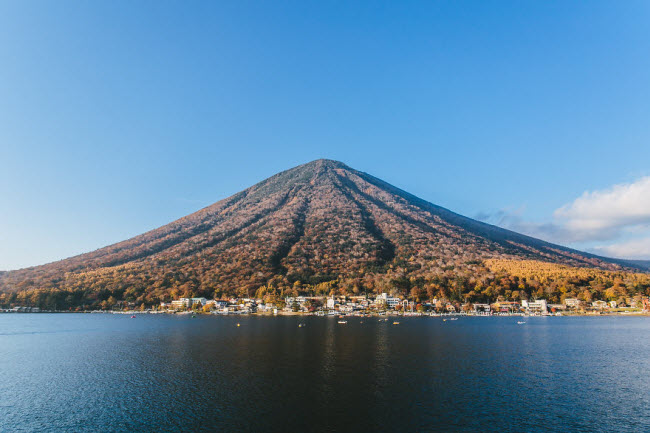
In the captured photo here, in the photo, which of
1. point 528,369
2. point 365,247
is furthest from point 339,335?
point 365,247

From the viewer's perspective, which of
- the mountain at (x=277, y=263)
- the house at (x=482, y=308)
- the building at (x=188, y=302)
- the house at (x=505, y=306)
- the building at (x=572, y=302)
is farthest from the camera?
the mountain at (x=277, y=263)

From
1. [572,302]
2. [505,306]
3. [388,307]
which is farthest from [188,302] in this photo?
[572,302]

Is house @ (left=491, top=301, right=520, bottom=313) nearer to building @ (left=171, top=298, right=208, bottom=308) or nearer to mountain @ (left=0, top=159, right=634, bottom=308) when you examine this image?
mountain @ (left=0, top=159, right=634, bottom=308)

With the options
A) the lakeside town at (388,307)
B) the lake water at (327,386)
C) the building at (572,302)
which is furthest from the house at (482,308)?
the lake water at (327,386)

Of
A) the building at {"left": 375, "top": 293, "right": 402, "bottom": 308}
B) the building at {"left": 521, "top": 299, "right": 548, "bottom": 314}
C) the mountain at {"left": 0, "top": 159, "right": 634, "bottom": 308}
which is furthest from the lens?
the mountain at {"left": 0, "top": 159, "right": 634, "bottom": 308}

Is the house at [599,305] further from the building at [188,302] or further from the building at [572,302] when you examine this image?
the building at [188,302]

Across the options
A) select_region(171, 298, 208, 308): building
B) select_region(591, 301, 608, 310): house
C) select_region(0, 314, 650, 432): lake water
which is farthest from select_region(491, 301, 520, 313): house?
select_region(171, 298, 208, 308): building
